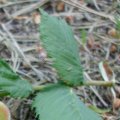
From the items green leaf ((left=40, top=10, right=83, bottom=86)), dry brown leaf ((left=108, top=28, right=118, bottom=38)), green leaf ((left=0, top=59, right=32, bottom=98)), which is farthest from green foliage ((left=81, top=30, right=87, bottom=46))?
green leaf ((left=0, top=59, right=32, bottom=98))

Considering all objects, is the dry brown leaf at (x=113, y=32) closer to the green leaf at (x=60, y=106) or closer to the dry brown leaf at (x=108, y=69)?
the dry brown leaf at (x=108, y=69)

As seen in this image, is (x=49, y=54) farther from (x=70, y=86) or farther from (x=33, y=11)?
(x=33, y=11)

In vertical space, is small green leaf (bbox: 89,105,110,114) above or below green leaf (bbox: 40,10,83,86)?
below

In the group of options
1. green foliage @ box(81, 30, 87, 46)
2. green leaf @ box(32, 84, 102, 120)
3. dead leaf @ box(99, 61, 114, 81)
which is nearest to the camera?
green leaf @ box(32, 84, 102, 120)

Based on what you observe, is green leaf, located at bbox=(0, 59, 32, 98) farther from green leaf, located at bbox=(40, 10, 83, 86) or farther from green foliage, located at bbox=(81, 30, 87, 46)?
green foliage, located at bbox=(81, 30, 87, 46)

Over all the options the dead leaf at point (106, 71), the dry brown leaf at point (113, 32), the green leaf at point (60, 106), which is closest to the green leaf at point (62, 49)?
the green leaf at point (60, 106)

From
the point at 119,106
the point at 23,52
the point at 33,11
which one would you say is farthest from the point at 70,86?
the point at 33,11

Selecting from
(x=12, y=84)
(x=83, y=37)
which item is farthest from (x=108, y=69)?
(x=12, y=84)
